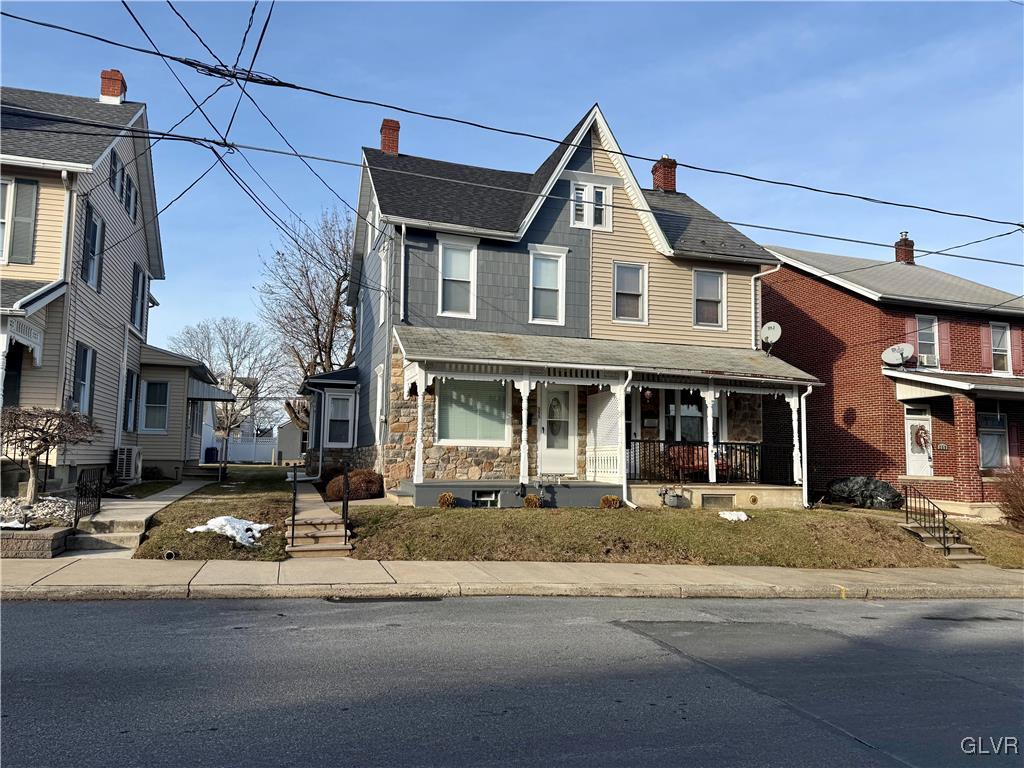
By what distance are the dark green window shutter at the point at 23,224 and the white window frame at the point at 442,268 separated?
8.26m

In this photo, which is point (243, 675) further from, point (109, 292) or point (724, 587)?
point (109, 292)

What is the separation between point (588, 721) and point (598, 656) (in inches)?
73.5

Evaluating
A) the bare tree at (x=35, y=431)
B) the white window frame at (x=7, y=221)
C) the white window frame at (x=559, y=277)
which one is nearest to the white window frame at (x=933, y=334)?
the white window frame at (x=559, y=277)

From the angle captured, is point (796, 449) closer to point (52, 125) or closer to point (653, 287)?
point (653, 287)

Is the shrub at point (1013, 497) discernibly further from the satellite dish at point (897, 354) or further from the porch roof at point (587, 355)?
the porch roof at point (587, 355)

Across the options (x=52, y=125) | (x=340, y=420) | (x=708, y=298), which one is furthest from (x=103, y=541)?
(x=708, y=298)

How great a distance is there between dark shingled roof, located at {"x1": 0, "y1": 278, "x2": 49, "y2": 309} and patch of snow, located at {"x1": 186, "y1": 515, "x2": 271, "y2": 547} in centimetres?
526

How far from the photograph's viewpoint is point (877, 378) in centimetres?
2238

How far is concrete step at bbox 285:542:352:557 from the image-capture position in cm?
1186

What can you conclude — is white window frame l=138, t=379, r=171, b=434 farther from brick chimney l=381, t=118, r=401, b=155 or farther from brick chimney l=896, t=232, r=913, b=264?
brick chimney l=896, t=232, r=913, b=264

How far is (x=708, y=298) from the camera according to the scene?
2070 centimetres

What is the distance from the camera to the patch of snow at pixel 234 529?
461 inches

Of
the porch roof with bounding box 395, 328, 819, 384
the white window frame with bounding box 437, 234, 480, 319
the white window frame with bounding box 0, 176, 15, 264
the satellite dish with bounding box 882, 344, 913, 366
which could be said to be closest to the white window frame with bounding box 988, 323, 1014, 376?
the satellite dish with bounding box 882, 344, 913, 366

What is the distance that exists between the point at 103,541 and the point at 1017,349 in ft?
83.4
